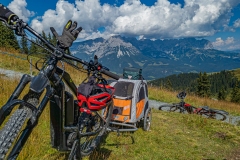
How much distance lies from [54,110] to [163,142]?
3.94 metres

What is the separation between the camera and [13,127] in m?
2.11

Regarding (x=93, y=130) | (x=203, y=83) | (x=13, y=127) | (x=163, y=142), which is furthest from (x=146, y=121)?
(x=203, y=83)

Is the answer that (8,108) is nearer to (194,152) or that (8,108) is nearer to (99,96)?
(99,96)

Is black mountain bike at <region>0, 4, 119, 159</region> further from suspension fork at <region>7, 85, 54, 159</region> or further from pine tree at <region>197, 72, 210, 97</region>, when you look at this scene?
pine tree at <region>197, 72, 210, 97</region>

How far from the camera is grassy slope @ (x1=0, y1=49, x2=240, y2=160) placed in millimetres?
4402

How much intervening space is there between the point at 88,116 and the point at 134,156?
1887 millimetres

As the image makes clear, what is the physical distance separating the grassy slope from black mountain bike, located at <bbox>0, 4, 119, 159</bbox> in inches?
35.2

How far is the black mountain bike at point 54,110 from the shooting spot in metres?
2.14

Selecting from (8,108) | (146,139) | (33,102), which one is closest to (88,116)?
(33,102)

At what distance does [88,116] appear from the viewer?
12.1 feet

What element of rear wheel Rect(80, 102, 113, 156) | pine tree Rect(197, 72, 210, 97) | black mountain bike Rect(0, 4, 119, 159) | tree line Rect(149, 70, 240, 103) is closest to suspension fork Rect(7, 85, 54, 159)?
black mountain bike Rect(0, 4, 119, 159)

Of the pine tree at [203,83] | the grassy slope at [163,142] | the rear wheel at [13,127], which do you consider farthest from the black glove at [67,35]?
the pine tree at [203,83]

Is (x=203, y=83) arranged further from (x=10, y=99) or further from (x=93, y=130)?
(x=10, y=99)

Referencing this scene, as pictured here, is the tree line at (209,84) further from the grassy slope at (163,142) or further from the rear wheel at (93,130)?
the rear wheel at (93,130)
